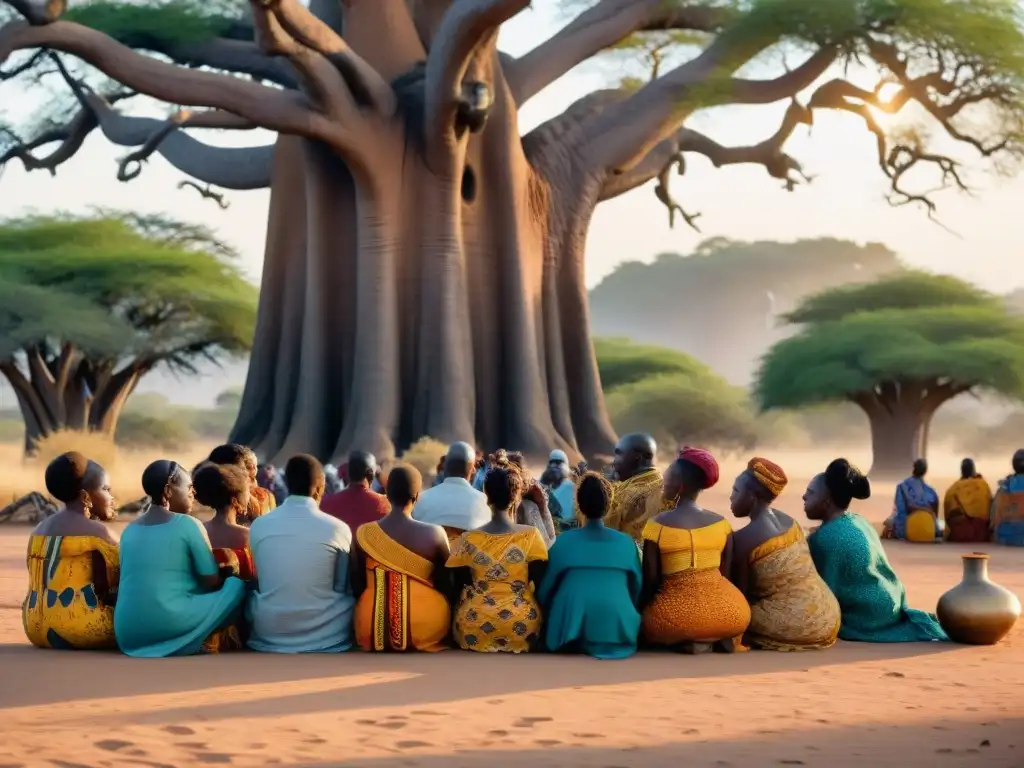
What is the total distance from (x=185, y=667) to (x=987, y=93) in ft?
60.4

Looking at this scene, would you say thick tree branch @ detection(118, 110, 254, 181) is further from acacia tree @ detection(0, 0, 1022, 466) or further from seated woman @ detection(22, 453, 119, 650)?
seated woman @ detection(22, 453, 119, 650)

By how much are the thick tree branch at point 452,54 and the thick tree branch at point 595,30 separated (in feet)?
9.82

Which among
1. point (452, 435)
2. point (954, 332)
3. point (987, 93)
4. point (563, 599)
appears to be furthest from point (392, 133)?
point (954, 332)

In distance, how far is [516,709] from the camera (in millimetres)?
6566

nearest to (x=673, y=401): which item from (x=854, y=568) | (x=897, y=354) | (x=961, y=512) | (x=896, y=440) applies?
(x=896, y=440)

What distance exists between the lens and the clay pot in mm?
8727

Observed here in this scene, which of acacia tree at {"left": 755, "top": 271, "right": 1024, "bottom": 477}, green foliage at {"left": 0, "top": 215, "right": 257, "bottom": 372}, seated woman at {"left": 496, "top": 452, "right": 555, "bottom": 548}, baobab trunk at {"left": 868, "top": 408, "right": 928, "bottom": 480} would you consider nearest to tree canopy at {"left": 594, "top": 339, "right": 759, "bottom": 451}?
acacia tree at {"left": 755, "top": 271, "right": 1024, "bottom": 477}

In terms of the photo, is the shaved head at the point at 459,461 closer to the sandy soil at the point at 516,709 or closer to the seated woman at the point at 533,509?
the seated woman at the point at 533,509

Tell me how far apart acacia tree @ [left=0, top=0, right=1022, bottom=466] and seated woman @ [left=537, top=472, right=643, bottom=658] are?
498 inches

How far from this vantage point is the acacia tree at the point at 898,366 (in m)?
36.4

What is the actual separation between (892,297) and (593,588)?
37316 millimetres

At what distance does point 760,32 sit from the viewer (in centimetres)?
2345

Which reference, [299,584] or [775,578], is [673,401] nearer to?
[775,578]

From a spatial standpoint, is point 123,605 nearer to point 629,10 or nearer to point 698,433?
point 629,10
